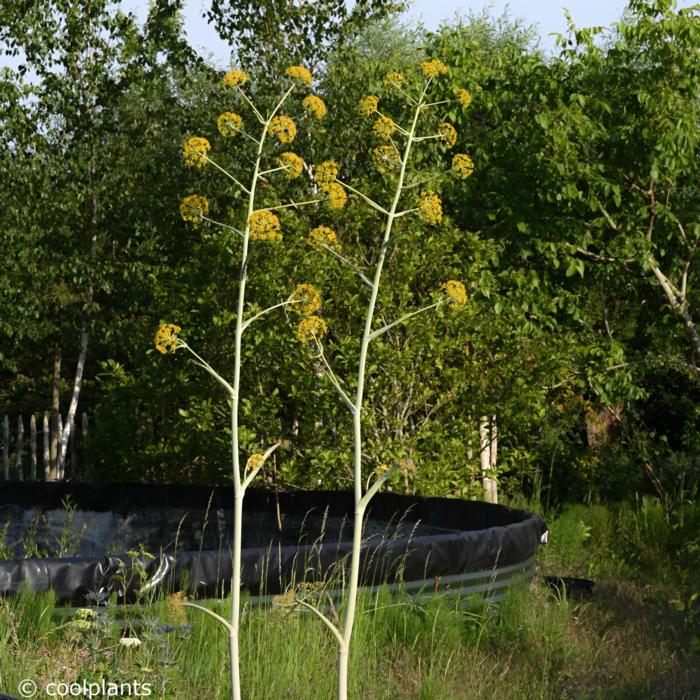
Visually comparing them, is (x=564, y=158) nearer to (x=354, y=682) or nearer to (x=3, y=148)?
(x=354, y=682)

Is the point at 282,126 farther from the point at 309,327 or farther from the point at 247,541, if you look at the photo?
the point at 247,541

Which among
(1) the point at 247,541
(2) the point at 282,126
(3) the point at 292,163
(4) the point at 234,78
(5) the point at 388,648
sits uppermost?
(4) the point at 234,78

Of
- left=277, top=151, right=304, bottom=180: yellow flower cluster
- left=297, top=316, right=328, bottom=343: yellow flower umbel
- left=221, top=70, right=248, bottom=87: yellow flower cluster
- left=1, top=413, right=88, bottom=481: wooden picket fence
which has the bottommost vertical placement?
left=1, top=413, right=88, bottom=481: wooden picket fence

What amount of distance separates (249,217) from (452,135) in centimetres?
77

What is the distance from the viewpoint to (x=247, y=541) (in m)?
6.74

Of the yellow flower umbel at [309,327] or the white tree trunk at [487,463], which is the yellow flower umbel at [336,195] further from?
the white tree trunk at [487,463]

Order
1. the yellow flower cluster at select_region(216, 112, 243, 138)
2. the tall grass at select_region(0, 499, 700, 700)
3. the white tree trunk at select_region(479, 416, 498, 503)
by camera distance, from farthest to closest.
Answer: the white tree trunk at select_region(479, 416, 498, 503), the tall grass at select_region(0, 499, 700, 700), the yellow flower cluster at select_region(216, 112, 243, 138)

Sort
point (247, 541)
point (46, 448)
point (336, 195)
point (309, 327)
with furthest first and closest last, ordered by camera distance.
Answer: point (46, 448)
point (247, 541)
point (336, 195)
point (309, 327)

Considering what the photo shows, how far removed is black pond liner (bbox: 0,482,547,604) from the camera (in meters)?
4.20

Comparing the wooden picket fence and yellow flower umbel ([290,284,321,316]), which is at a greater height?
yellow flower umbel ([290,284,321,316])

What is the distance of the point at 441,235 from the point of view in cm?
779

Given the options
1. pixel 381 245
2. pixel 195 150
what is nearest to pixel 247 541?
pixel 381 245

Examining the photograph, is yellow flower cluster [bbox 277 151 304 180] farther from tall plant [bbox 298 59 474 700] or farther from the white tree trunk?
the white tree trunk

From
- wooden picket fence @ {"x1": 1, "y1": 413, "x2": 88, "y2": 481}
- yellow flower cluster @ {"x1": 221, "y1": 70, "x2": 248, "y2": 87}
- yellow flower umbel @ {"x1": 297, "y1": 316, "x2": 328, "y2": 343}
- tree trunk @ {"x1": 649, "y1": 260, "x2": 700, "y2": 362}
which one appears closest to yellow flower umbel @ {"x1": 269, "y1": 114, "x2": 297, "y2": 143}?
yellow flower cluster @ {"x1": 221, "y1": 70, "x2": 248, "y2": 87}
